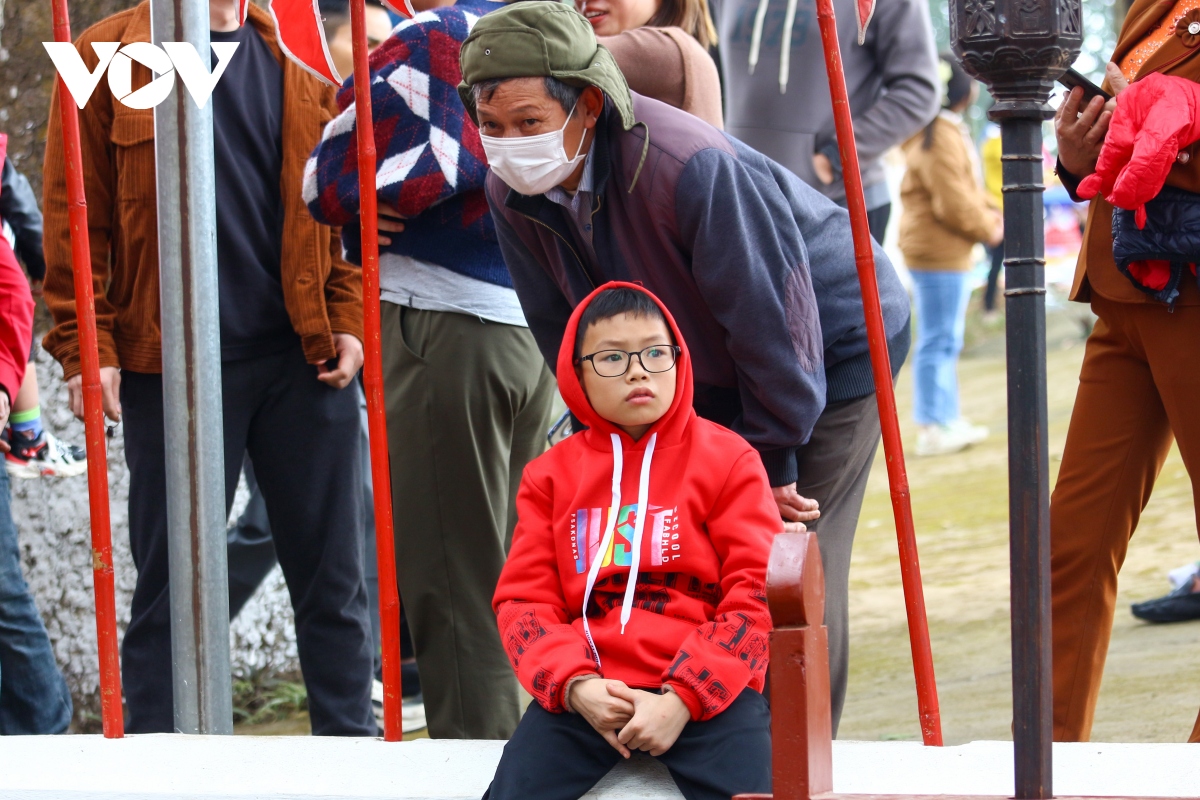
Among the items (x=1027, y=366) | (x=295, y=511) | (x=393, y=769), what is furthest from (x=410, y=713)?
(x=1027, y=366)

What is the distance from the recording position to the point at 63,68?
2283mm

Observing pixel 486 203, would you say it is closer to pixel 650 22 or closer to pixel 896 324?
pixel 650 22

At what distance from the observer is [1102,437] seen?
2.57m

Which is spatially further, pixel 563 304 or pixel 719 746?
pixel 563 304

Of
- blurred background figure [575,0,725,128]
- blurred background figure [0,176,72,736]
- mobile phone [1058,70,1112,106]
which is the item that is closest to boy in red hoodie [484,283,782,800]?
blurred background figure [575,0,725,128]

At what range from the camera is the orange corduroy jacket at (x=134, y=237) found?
9.75 feet

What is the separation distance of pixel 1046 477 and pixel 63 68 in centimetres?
161

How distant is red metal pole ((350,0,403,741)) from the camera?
90.6 inches

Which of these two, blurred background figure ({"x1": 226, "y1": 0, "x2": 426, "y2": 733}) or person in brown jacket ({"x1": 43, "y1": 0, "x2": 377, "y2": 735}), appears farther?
blurred background figure ({"x1": 226, "y1": 0, "x2": 426, "y2": 733})

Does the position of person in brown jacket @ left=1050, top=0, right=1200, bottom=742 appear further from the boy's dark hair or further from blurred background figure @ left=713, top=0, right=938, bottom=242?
blurred background figure @ left=713, top=0, right=938, bottom=242

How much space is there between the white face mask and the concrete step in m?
0.89

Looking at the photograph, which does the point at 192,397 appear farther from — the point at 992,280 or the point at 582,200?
the point at 992,280

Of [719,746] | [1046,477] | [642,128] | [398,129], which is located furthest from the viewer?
[398,129]

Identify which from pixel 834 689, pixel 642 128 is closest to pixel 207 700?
pixel 834 689
